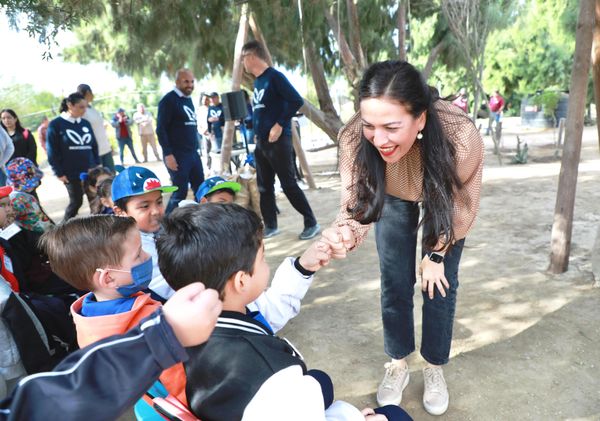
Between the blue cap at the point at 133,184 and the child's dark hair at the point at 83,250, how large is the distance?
28.4 inches

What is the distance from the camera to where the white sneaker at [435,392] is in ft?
5.91

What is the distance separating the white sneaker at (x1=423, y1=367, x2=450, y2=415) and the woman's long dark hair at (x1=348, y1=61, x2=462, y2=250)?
2.00 feet

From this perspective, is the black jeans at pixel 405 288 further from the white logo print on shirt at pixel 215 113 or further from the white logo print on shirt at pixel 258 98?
the white logo print on shirt at pixel 215 113

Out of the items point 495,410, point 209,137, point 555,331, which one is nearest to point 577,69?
point 555,331

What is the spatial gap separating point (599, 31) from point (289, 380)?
271 cm

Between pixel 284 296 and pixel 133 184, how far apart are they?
3.60 ft

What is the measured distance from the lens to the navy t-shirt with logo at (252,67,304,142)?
3.92m

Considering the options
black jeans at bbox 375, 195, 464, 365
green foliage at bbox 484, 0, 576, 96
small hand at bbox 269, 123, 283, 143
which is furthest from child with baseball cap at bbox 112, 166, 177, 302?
green foliage at bbox 484, 0, 576, 96

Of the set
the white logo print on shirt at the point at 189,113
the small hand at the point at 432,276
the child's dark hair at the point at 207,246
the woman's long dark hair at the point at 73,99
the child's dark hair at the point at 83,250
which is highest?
the woman's long dark hair at the point at 73,99

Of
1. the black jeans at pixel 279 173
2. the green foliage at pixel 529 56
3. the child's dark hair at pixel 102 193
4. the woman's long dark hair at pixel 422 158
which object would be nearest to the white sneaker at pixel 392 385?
the woman's long dark hair at pixel 422 158

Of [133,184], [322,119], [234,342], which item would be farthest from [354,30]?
[234,342]

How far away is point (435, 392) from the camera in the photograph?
1839mm

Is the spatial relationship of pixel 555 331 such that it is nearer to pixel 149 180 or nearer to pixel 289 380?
pixel 289 380

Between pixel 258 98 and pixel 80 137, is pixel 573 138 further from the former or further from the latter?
pixel 80 137
